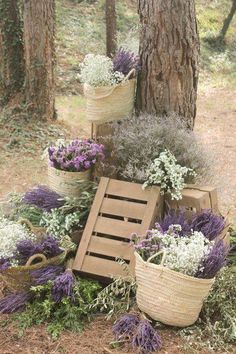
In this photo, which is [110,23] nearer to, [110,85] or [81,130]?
[81,130]

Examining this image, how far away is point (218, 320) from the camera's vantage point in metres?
3.45

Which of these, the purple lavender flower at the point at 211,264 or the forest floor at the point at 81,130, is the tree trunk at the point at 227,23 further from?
the purple lavender flower at the point at 211,264

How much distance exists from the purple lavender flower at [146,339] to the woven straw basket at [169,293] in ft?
0.38

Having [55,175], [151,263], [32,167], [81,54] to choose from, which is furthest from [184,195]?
[81,54]

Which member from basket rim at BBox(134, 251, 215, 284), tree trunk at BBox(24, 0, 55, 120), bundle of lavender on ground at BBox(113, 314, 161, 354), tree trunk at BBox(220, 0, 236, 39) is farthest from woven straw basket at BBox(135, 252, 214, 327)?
tree trunk at BBox(220, 0, 236, 39)

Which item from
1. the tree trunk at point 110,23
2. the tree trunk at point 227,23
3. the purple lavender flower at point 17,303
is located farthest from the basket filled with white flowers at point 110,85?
the tree trunk at point 227,23

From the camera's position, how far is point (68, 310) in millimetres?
3426

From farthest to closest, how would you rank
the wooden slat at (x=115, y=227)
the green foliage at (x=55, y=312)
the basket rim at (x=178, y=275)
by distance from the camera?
the wooden slat at (x=115, y=227) < the green foliage at (x=55, y=312) < the basket rim at (x=178, y=275)

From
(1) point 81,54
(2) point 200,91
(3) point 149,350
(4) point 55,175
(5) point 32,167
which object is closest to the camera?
(3) point 149,350

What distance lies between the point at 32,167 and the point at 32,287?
3870 millimetres

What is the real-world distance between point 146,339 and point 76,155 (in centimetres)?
160

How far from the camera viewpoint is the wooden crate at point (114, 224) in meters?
3.73

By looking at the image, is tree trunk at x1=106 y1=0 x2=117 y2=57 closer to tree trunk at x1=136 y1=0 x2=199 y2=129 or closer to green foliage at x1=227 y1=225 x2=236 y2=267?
tree trunk at x1=136 y1=0 x2=199 y2=129

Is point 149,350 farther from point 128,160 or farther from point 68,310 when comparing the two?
point 128,160
